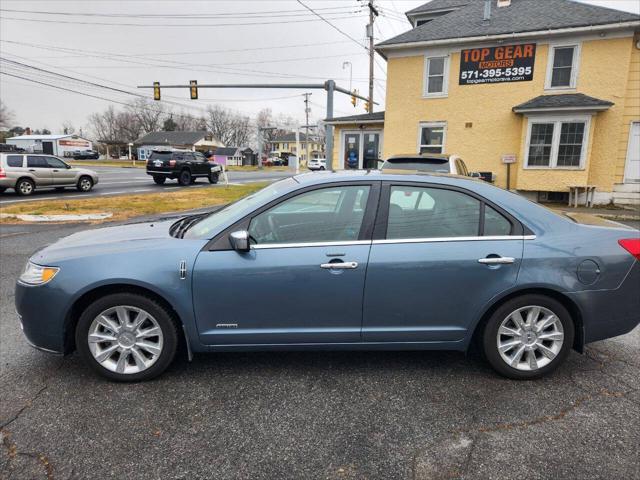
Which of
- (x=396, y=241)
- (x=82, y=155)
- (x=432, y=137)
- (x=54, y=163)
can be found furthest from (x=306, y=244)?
(x=82, y=155)

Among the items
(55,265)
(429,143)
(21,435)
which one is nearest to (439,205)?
(55,265)

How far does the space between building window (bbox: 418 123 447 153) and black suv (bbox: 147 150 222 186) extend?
488 inches

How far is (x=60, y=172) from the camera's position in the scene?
708 inches

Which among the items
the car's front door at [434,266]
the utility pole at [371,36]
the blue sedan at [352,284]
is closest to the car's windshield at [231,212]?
the blue sedan at [352,284]

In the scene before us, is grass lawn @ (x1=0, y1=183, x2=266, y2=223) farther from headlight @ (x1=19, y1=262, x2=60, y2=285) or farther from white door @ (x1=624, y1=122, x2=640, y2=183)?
white door @ (x1=624, y1=122, x2=640, y2=183)

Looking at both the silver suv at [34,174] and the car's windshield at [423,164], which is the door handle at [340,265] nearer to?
the car's windshield at [423,164]

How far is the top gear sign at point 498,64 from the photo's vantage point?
15652mm

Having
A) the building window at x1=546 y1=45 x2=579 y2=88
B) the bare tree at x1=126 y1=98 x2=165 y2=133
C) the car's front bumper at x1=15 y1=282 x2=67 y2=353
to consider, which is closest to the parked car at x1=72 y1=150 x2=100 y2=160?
the bare tree at x1=126 y1=98 x2=165 y2=133

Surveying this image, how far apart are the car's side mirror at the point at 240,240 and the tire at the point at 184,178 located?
2141 cm

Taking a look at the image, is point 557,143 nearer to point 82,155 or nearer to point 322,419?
point 322,419

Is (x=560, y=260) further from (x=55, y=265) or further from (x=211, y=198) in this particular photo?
(x=211, y=198)

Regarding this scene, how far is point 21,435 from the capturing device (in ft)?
8.45

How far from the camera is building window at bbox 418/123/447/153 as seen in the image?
17.2 metres

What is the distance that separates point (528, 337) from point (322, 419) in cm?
163
